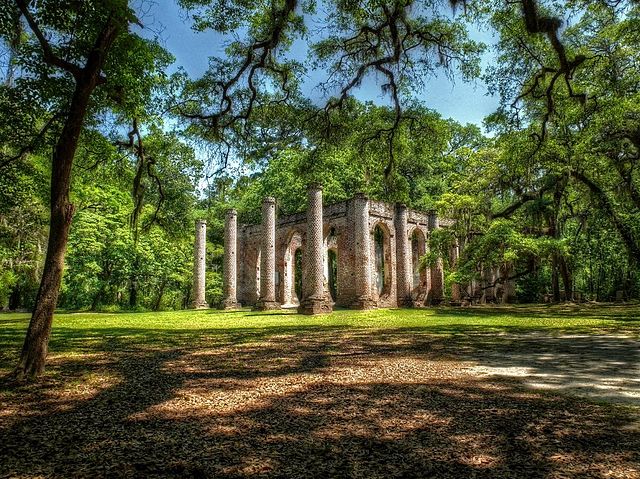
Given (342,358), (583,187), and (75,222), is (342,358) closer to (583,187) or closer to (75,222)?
(583,187)

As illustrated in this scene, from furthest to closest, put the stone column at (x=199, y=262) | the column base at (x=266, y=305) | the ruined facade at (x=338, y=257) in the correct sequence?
the stone column at (x=199, y=262) < the column base at (x=266, y=305) < the ruined facade at (x=338, y=257)

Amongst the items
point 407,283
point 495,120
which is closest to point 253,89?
point 495,120

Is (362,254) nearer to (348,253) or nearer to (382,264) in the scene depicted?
(348,253)

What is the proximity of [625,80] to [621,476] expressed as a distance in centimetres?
1779

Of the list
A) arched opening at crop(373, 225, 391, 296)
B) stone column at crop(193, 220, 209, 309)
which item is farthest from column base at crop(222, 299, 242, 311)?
arched opening at crop(373, 225, 391, 296)

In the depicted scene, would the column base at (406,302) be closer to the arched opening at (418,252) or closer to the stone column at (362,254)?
the stone column at (362,254)

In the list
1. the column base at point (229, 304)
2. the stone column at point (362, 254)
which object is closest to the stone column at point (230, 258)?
the column base at point (229, 304)

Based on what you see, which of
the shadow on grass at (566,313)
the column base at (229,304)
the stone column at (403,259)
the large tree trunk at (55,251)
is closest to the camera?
the large tree trunk at (55,251)

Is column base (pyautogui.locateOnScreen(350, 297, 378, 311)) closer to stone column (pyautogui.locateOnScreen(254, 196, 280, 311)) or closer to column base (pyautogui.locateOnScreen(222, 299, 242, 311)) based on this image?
stone column (pyautogui.locateOnScreen(254, 196, 280, 311))

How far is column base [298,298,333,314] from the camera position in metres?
20.3

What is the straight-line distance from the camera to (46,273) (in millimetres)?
4941

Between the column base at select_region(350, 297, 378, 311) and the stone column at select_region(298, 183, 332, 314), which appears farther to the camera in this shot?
the column base at select_region(350, 297, 378, 311)

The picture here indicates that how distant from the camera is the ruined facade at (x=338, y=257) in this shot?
2194 centimetres

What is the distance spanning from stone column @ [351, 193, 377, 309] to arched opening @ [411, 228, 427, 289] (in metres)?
6.09
